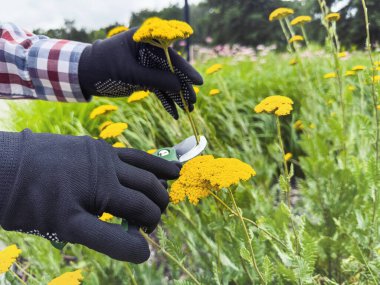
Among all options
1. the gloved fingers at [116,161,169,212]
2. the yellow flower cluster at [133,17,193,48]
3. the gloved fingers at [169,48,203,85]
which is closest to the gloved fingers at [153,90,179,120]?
the gloved fingers at [169,48,203,85]

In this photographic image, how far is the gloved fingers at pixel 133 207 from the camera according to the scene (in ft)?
2.34

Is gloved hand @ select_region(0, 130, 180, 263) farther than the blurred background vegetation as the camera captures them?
No

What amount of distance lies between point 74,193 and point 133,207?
0.32ft

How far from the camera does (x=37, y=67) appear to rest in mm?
1300

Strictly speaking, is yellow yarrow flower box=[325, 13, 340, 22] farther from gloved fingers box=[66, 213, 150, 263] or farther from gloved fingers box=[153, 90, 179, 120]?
gloved fingers box=[66, 213, 150, 263]

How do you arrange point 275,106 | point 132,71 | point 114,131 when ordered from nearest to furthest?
point 275,106
point 132,71
point 114,131

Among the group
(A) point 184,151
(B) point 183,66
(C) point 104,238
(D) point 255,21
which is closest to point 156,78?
(B) point 183,66

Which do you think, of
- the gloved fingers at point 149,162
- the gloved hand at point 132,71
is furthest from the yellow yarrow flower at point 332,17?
the gloved fingers at point 149,162

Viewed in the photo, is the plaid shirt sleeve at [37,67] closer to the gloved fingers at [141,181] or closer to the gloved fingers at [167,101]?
the gloved fingers at [167,101]

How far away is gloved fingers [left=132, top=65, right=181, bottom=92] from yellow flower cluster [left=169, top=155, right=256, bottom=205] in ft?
0.76

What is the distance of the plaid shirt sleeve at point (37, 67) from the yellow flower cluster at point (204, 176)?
580 millimetres

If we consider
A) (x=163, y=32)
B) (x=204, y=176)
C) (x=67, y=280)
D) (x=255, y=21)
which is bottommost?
(x=255, y=21)

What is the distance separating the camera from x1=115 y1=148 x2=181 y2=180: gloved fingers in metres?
0.77

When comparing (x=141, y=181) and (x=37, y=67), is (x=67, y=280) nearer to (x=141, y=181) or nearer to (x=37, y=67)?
(x=141, y=181)
